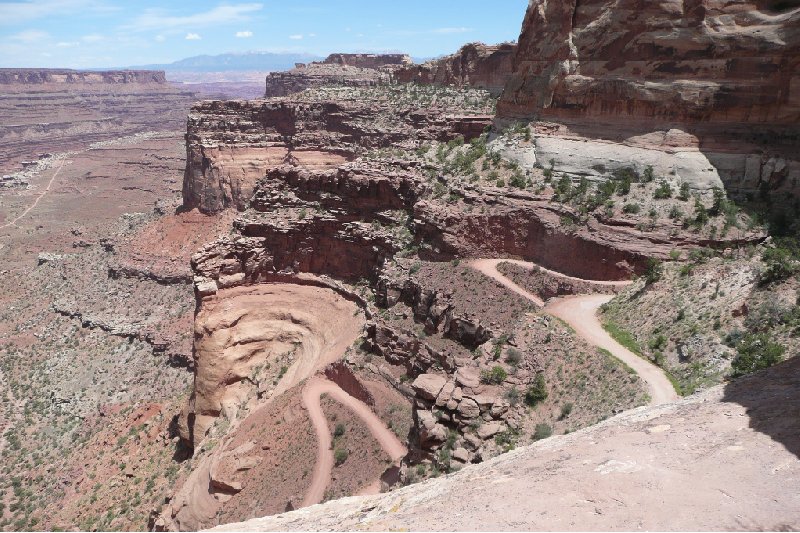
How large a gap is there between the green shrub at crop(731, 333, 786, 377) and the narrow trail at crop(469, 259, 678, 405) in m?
2.10

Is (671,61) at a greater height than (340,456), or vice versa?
(671,61)

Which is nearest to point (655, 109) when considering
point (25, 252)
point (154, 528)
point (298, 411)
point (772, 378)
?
point (772, 378)

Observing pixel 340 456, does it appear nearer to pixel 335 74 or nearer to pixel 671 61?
pixel 671 61

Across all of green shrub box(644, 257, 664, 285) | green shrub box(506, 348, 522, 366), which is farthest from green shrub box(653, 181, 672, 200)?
green shrub box(506, 348, 522, 366)

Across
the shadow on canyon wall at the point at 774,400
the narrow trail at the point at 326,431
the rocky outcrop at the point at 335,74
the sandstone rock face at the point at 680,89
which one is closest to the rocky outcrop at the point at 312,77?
the rocky outcrop at the point at 335,74

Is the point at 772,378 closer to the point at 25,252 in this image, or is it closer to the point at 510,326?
the point at 510,326

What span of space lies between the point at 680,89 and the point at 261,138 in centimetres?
5352

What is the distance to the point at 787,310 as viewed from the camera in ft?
64.7

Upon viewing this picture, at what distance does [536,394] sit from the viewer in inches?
771

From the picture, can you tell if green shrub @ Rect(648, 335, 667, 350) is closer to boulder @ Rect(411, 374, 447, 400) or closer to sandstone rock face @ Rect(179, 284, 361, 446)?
boulder @ Rect(411, 374, 447, 400)

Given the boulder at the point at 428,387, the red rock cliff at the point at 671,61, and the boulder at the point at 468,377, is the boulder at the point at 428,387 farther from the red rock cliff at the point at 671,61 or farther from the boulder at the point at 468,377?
the red rock cliff at the point at 671,61

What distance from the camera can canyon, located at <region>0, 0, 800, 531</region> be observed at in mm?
11352

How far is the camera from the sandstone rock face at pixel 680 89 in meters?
29.2

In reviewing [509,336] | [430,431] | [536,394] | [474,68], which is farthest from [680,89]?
[474,68]
